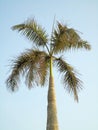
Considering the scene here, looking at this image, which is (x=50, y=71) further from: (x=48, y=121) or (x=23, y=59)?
(x=48, y=121)

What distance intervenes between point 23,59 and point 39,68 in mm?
968

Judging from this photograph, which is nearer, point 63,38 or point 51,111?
point 51,111

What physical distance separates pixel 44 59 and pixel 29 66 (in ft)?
2.91

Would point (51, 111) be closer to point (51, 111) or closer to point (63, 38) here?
point (51, 111)

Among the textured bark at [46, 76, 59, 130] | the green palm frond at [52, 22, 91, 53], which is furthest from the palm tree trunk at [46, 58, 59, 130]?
the green palm frond at [52, 22, 91, 53]

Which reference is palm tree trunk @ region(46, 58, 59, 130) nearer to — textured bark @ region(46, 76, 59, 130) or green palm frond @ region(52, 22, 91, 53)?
textured bark @ region(46, 76, 59, 130)

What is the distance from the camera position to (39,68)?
703 inches

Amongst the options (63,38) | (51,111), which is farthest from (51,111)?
(63,38)

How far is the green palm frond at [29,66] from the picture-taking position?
17672 mm

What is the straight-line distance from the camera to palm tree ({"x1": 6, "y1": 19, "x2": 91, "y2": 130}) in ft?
57.3

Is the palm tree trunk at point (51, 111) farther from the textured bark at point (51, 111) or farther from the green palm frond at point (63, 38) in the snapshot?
the green palm frond at point (63, 38)

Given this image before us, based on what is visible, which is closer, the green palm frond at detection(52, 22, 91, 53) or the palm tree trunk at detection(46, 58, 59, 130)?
the palm tree trunk at detection(46, 58, 59, 130)

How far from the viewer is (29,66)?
17766 mm

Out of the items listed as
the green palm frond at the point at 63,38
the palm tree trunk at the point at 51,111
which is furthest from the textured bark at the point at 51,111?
the green palm frond at the point at 63,38
